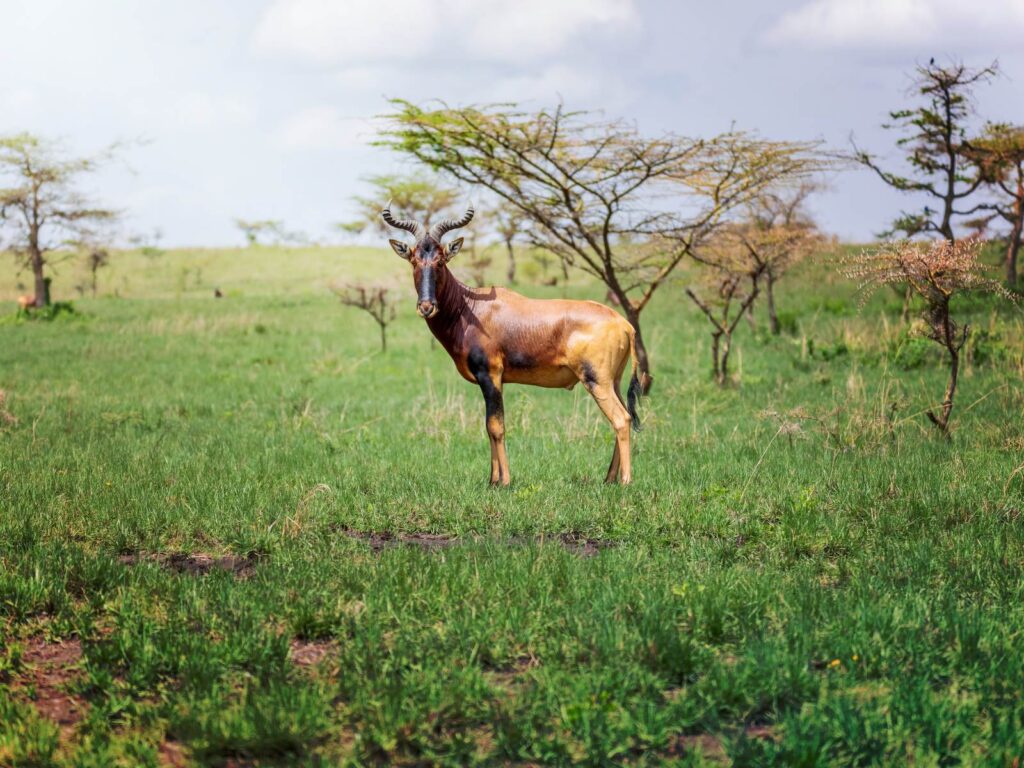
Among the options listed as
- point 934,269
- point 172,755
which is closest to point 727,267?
point 934,269

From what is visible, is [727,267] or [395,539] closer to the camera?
[395,539]

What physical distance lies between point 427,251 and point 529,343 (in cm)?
130

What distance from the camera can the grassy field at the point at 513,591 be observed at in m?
4.55

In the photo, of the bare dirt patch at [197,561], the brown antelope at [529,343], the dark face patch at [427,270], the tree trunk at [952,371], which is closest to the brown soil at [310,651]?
the bare dirt patch at [197,561]

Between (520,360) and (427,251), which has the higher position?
(427,251)

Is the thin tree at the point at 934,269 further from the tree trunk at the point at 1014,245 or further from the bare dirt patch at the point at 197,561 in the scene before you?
the tree trunk at the point at 1014,245

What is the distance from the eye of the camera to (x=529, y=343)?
8992 mm

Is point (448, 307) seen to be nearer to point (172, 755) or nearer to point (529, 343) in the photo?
point (529, 343)

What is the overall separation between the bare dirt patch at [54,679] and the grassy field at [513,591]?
23 mm

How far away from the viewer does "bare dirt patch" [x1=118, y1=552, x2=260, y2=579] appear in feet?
23.1

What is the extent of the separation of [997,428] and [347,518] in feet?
27.4

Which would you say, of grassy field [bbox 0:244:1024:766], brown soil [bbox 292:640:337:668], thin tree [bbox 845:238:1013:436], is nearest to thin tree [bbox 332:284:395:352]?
grassy field [bbox 0:244:1024:766]

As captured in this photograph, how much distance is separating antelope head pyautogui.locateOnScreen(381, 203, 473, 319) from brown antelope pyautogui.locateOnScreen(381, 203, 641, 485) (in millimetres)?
113

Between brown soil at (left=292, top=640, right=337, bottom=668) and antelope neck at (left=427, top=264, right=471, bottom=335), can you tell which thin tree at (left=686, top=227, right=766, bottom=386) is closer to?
antelope neck at (left=427, top=264, right=471, bottom=335)
